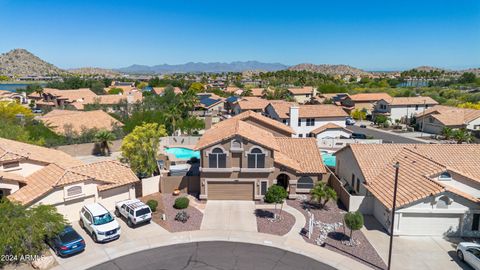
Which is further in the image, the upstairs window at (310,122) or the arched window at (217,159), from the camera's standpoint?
the upstairs window at (310,122)

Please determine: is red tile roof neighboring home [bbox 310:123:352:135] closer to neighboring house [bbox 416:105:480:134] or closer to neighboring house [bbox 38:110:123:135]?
neighboring house [bbox 416:105:480:134]

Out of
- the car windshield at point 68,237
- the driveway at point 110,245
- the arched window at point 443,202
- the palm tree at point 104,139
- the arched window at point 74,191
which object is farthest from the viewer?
the palm tree at point 104,139

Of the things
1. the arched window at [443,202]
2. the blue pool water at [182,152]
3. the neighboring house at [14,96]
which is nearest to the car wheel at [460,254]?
the arched window at [443,202]

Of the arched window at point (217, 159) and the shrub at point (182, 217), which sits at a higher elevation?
the arched window at point (217, 159)

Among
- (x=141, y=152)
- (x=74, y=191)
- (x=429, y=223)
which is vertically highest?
(x=141, y=152)

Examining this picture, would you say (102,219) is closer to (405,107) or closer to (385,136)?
(385,136)

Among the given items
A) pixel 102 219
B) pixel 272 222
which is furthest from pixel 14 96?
pixel 272 222

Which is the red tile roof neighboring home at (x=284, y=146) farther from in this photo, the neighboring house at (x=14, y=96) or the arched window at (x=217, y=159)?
the neighboring house at (x=14, y=96)
